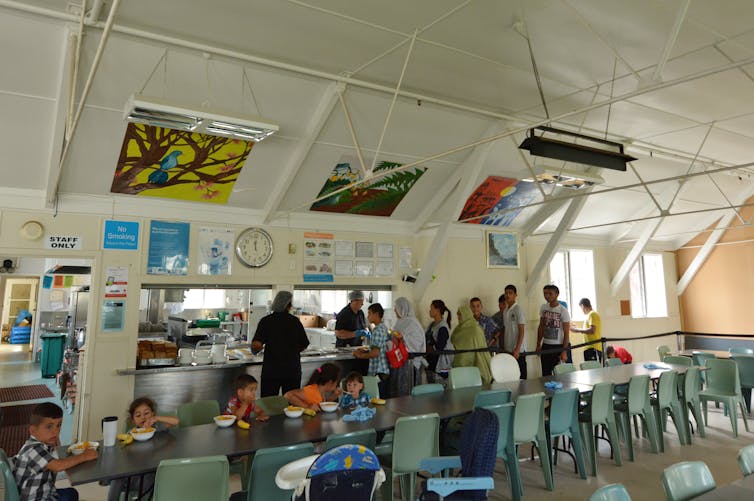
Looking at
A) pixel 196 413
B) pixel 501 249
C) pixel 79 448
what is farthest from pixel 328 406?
pixel 501 249

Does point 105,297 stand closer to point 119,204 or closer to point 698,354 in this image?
point 119,204

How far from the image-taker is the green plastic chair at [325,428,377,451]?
2974 mm

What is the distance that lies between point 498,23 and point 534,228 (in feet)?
19.2

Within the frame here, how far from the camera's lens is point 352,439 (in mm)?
3035

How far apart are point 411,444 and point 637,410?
317 centimetres

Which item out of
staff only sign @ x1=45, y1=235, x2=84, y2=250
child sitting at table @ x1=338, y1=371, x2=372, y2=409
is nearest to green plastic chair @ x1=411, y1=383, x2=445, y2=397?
child sitting at table @ x1=338, y1=371, x2=372, y2=409

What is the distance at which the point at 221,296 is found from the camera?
9398 millimetres

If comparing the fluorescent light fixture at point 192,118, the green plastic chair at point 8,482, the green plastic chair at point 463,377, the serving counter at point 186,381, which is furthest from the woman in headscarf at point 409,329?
the green plastic chair at point 8,482

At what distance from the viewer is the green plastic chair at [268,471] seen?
262 centimetres

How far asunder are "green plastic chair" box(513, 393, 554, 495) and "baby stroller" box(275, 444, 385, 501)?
2.14m

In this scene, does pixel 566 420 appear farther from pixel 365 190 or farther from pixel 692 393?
pixel 365 190

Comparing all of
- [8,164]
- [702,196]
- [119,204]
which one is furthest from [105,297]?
[702,196]

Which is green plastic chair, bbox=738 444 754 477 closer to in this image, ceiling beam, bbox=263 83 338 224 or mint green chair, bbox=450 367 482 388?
mint green chair, bbox=450 367 482 388

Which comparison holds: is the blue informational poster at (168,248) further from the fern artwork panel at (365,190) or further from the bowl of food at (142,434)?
the bowl of food at (142,434)
